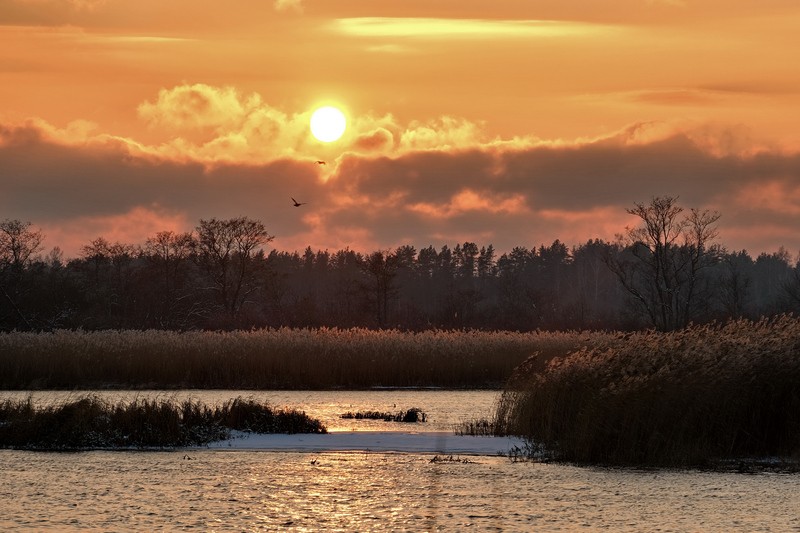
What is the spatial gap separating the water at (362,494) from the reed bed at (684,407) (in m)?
0.94

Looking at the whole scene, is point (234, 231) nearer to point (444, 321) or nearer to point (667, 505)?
point (444, 321)

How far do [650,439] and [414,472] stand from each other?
4442 millimetres

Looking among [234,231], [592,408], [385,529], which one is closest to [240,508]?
[385,529]

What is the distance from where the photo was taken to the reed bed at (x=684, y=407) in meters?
20.3

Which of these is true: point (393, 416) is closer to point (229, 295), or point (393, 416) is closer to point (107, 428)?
point (107, 428)

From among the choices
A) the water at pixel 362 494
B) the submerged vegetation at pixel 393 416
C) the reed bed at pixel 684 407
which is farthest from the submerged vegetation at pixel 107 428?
the reed bed at pixel 684 407

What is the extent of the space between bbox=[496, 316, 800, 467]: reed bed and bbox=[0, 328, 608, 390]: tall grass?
745 inches

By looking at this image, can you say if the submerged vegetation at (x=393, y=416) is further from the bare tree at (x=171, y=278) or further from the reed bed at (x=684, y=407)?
the bare tree at (x=171, y=278)

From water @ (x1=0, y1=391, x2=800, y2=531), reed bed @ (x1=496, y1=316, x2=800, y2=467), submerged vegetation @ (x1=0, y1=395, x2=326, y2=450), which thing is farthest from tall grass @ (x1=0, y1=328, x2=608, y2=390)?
water @ (x1=0, y1=391, x2=800, y2=531)

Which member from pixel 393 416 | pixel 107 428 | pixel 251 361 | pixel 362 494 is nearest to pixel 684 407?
pixel 362 494

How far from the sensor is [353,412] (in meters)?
30.3

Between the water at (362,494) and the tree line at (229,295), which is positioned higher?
the tree line at (229,295)

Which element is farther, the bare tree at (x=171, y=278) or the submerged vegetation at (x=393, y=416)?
the bare tree at (x=171, y=278)

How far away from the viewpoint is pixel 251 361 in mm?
42438
